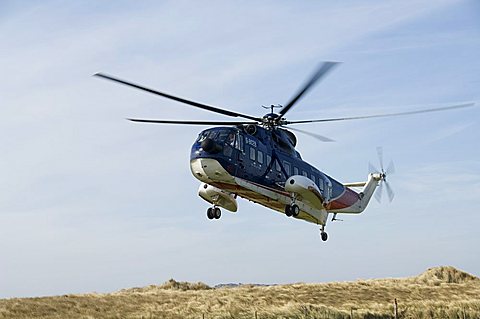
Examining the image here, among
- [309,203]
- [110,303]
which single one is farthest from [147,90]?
[110,303]

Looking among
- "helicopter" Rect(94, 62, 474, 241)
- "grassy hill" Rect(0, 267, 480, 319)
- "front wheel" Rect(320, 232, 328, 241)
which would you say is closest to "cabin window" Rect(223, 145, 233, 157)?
"helicopter" Rect(94, 62, 474, 241)

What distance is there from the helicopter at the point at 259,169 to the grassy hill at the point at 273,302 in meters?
7.56

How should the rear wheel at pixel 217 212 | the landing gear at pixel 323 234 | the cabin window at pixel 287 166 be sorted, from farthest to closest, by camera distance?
the landing gear at pixel 323 234 → the cabin window at pixel 287 166 → the rear wheel at pixel 217 212

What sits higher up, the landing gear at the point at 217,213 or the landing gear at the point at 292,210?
the landing gear at the point at 292,210

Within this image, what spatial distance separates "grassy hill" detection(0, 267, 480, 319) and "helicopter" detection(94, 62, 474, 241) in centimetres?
756

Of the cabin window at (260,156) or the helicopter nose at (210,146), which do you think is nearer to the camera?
the helicopter nose at (210,146)

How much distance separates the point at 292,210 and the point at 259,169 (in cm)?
300

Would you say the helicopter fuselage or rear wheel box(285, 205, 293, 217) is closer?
the helicopter fuselage

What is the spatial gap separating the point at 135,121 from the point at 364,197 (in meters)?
17.3

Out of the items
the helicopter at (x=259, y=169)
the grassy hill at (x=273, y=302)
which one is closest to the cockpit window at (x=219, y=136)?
the helicopter at (x=259, y=169)

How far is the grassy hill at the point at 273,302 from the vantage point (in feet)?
132

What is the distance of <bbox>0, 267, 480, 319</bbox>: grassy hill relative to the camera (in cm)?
4022

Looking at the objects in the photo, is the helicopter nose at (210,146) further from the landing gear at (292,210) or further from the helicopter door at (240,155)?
the landing gear at (292,210)

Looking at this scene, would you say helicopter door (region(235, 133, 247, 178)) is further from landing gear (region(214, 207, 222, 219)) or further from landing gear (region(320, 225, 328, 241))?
landing gear (region(320, 225, 328, 241))
